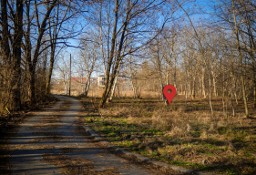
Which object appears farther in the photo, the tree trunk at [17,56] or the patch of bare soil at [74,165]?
the tree trunk at [17,56]

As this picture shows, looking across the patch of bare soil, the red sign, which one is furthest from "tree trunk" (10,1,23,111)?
the red sign

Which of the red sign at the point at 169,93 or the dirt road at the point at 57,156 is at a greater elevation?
the red sign at the point at 169,93

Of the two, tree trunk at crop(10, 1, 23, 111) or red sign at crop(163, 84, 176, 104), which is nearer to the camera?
tree trunk at crop(10, 1, 23, 111)

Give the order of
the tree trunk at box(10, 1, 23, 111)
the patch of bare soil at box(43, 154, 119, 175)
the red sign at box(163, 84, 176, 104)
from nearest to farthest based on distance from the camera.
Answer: the patch of bare soil at box(43, 154, 119, 175), the tree trunk at box(10, 1, 23, 111), the red sign at box(163, 84, 176, 104)

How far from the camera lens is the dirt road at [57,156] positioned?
15.2 feet

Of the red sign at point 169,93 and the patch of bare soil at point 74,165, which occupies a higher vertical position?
the red sign at point 169,93

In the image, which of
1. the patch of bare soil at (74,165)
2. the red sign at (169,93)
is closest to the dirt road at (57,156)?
the patch of bare soil at (74,165)

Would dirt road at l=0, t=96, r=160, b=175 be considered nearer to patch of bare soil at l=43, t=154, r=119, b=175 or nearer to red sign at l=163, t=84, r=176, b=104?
patch of bare soil at l=43, t=154, r=119, b=175

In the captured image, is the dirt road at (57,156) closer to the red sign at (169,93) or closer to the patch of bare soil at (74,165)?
the patch of bare soil at (74,165)

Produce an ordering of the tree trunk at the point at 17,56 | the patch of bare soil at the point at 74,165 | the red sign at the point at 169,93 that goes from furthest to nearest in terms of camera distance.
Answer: the red sign at the point at 169,93 → the tree trunk at the point at 17,56 → the patch of bare soil at the point at 74,165

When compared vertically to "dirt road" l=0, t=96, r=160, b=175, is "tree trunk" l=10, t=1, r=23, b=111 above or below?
above

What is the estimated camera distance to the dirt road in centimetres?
463

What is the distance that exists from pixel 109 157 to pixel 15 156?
2238 mm

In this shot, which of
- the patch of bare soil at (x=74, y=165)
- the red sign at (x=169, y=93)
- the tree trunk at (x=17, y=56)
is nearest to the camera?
the patch of bare soil at (x=74, y=165)
